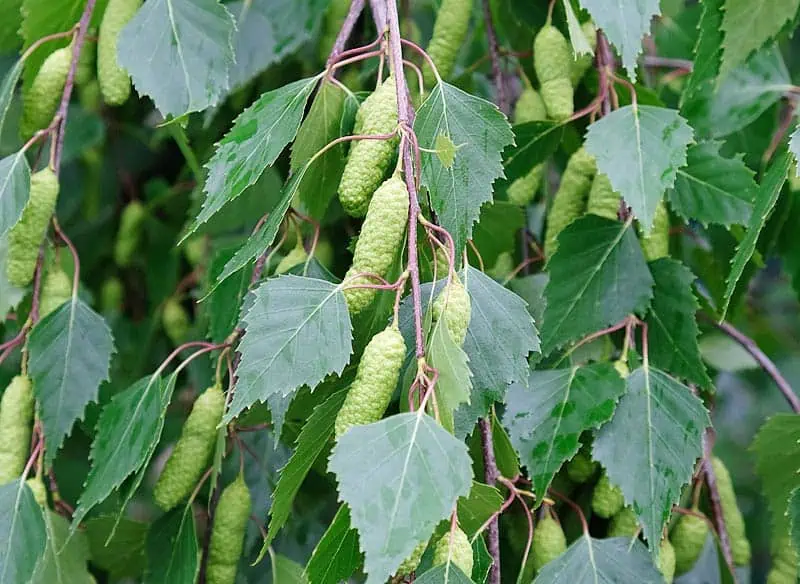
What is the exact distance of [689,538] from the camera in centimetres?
97

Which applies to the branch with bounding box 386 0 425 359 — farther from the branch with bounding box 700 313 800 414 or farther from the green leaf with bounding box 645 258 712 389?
the branch with bounding box 700 313 800 414

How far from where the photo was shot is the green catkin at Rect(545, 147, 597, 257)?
0.99 m

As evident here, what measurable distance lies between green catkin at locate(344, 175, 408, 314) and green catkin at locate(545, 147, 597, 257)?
0.36 meters

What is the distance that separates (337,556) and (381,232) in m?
0.20

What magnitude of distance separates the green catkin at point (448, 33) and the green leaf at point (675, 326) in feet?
0.93

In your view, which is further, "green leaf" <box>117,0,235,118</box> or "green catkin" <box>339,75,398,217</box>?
"green leaf" <box>117,0,235,118</box>

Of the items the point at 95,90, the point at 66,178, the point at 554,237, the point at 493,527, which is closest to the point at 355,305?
the point at 493,527

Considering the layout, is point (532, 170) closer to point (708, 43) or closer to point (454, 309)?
point (708, 43)

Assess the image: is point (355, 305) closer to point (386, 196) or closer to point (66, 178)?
point (386, 196)

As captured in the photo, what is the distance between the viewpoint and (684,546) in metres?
0.98

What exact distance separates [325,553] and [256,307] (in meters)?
0.16

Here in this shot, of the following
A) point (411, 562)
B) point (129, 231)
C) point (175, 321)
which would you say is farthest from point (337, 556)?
point (129, 231)

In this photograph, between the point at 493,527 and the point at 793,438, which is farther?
the point at 793,438

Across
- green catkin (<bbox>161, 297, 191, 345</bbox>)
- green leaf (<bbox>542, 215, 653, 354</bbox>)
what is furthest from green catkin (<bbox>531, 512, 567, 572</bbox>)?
green catkin (<bbox>161, 297, 191, 345</bbox>)
